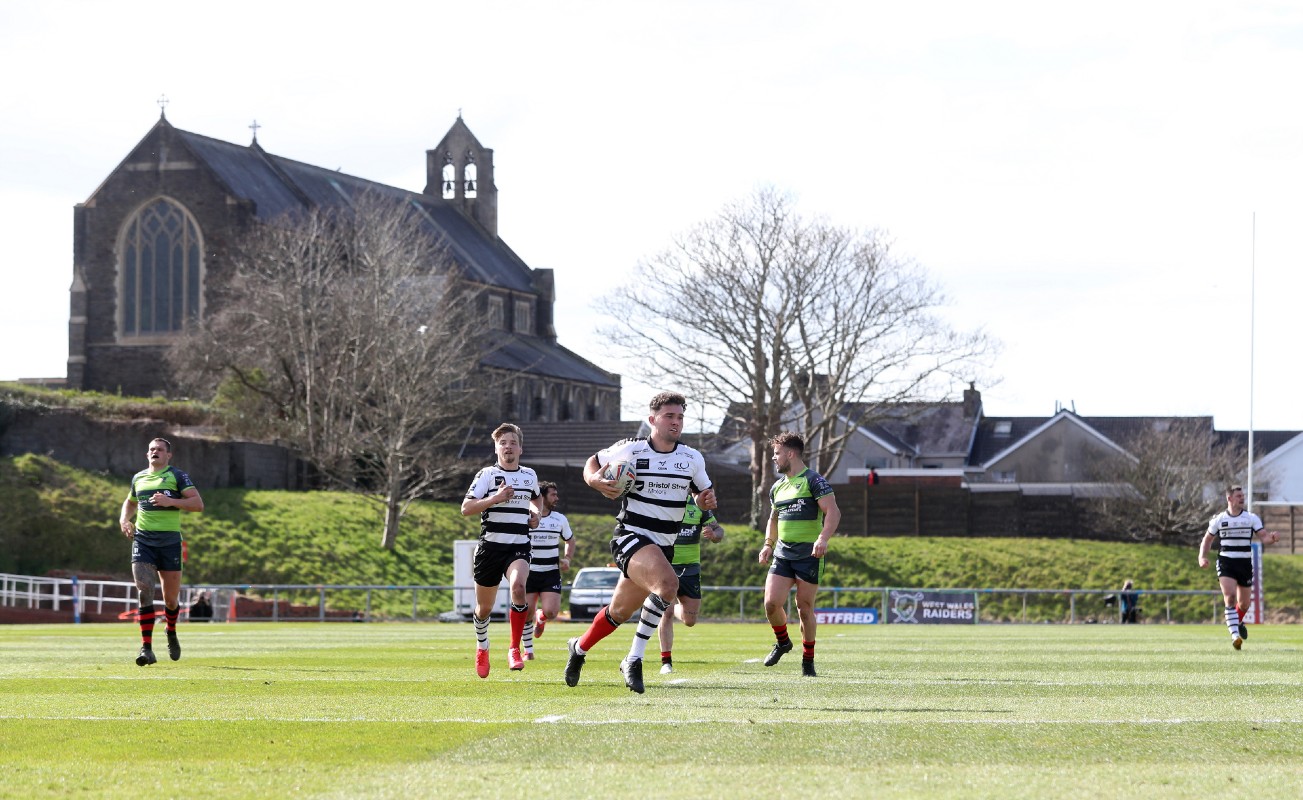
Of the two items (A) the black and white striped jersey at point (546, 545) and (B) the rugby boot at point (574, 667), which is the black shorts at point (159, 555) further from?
(B) the rugby boot at point (574, 667)

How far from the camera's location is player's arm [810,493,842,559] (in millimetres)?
13727

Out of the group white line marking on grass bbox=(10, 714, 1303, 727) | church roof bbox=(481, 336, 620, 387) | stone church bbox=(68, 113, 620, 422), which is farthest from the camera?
church roof bbox=(481, 336, 620, 387)

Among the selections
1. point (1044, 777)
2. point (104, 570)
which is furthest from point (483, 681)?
point (104, 570)

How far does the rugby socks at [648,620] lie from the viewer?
11617mm

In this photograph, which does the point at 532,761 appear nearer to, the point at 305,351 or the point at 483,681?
the point at 483,681

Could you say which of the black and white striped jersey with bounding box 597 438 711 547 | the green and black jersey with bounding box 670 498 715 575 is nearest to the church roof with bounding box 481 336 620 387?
the green and black jersey with bounding box 670 498 715 575

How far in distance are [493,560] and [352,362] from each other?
1814 inches

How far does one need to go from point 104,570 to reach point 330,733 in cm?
3933

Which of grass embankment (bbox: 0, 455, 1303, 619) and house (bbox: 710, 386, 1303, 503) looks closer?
grass embankment (bbox: 0, 455, 1303, 619)

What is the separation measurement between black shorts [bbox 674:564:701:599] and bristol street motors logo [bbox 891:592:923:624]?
27.5 meters

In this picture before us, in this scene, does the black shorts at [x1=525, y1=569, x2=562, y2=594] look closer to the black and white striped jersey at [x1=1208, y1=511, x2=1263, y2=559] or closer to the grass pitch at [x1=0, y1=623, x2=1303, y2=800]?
the grass pitch at [x1=0, y1=623, x2=1303, y2=800]

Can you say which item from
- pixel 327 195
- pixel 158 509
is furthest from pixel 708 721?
pixel 327 195

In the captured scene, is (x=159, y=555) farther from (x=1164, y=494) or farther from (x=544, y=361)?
(x=544, y=361)

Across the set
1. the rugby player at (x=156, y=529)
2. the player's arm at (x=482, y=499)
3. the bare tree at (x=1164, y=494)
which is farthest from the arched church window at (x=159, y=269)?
the player's arm at (x=482, y=499)
